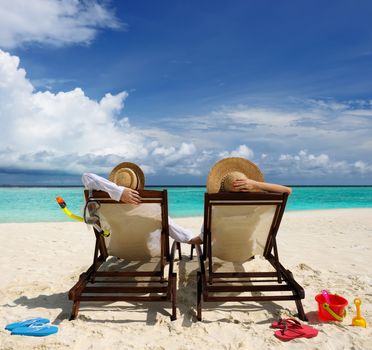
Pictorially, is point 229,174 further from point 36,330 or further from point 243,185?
point 36,330

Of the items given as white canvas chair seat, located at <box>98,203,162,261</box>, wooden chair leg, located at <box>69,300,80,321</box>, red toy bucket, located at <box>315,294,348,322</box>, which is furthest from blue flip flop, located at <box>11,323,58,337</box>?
red toy bucket, located at <box>315,294,348,322</box>

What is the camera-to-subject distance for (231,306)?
3.65 metres

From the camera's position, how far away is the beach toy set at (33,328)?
2.96 meters

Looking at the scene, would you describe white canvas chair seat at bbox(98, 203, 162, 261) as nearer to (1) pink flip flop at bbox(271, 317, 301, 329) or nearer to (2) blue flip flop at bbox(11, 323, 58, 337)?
(2) blue flip flop at bbox(11, 323, 58, 337)

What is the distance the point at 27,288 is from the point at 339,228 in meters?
8.40

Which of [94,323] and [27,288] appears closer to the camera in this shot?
[94,323]

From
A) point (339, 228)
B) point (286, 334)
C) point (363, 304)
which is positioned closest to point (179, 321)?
point (286, 334)

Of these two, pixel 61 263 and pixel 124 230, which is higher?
pixel 124 230

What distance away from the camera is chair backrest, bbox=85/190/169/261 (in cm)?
350

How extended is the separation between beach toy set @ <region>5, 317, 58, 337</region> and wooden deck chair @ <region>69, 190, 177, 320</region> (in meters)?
0.28

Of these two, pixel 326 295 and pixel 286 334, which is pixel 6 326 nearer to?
pixel 286 334

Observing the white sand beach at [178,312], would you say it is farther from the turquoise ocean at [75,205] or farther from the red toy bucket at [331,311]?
the turquoise ocean at [75,205]

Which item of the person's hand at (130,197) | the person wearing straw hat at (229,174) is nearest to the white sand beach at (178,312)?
the person wearing straw hat at (229,174)

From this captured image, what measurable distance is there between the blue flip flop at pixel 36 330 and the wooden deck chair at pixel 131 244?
299 millimetres
